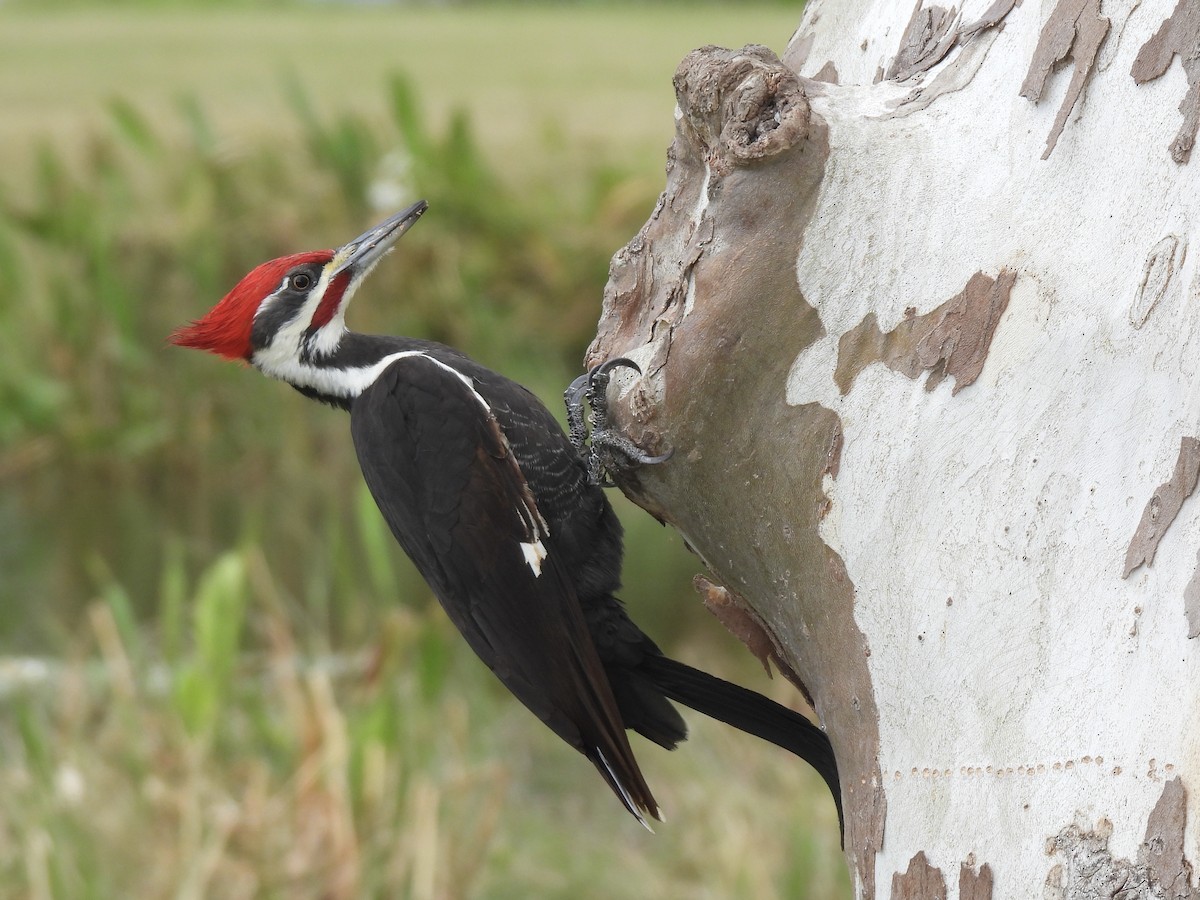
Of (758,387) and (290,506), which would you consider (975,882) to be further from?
(290,506)

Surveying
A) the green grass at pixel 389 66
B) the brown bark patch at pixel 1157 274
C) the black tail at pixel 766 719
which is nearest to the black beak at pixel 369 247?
the black tail at pixel 766 719

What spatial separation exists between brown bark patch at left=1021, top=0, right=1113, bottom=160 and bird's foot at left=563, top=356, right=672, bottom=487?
471 mm

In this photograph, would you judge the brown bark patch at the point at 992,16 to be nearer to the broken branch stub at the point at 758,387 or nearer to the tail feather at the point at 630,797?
the broken branch stub at the point at 758,387

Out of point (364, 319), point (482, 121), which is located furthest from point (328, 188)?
point (482, 121)

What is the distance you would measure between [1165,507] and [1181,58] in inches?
15.7

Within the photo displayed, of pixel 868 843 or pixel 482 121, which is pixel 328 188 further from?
pixel 868 843

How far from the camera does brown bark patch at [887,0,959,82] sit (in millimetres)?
1328

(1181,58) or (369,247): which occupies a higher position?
(1181,58)

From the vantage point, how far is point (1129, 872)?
1.00m

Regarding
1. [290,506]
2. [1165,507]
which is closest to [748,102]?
[1165,507]

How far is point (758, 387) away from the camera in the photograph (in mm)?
1306

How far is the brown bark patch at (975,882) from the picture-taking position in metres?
1.08

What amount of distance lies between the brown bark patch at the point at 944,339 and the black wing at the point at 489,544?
2.06ft

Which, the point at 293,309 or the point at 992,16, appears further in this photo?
the point at 293,309
